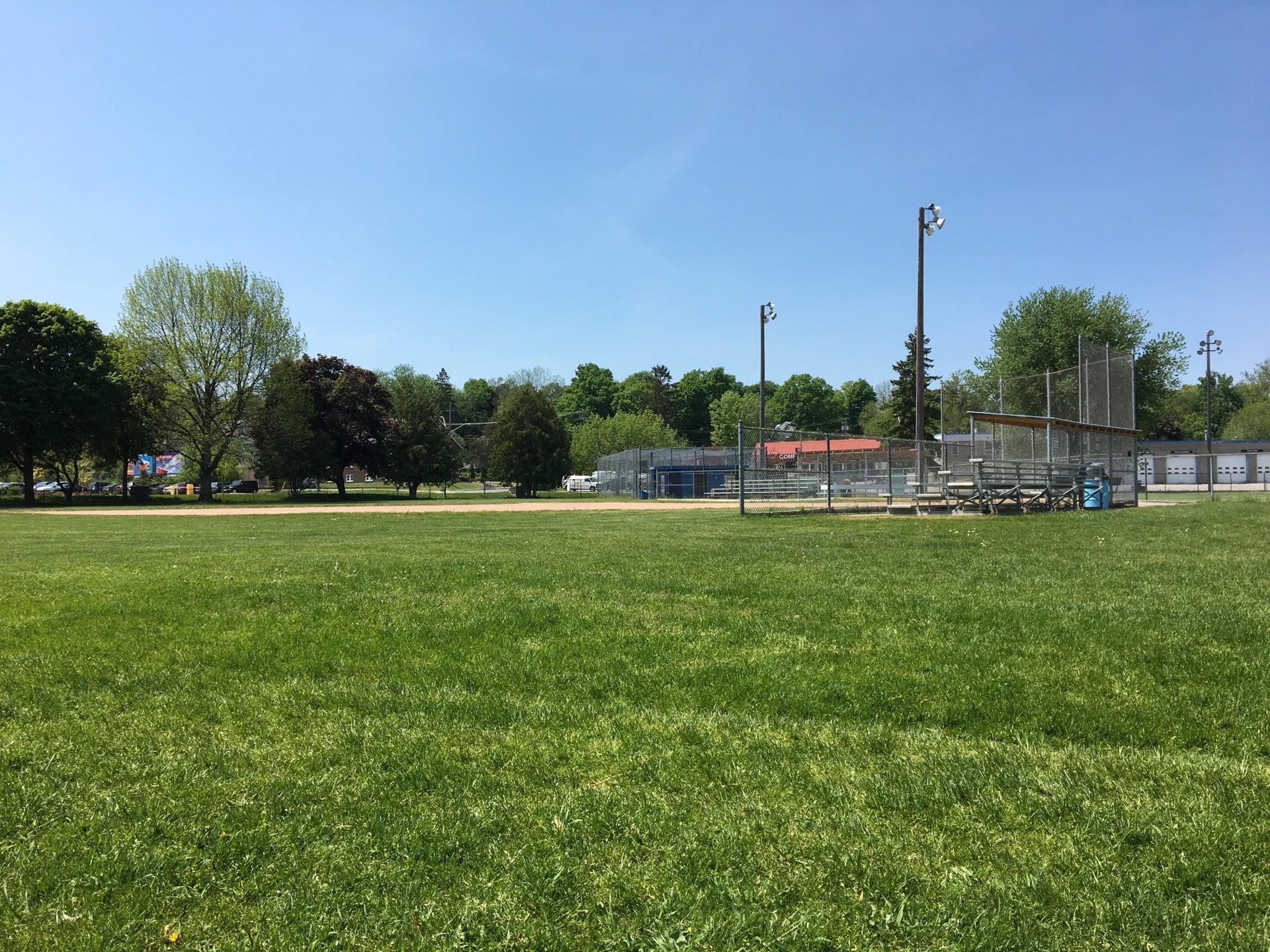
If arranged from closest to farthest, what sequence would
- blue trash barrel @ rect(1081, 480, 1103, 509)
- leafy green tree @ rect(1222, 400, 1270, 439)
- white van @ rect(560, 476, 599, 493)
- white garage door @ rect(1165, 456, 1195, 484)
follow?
blue trash barrel @ rect(1081, 480, 1103, 509) < white garage door @ rect(1165, 456, 1195, 484) < white van @ rect(560, 476, 599, 493) < leafy green tree @ rect(1222, 400, 1270, 439)

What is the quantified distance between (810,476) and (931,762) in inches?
944

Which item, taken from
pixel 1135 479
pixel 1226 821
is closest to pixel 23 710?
pixel 1226 821

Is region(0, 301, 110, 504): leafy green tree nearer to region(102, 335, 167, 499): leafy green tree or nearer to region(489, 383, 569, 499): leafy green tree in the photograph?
region(102, 335, 167, 499): leafy green tree

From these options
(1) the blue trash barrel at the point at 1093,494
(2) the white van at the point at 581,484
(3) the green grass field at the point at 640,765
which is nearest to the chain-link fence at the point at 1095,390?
(1) the blue trash barrel at the point at 1093,494

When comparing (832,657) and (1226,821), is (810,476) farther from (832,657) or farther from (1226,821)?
(1226,821)

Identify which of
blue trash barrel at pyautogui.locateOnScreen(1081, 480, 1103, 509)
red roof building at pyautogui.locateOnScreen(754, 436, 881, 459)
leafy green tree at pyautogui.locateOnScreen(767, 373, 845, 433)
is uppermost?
leafy green tree at pyautogui.locateOnScreen(767, 373, 845, 433)

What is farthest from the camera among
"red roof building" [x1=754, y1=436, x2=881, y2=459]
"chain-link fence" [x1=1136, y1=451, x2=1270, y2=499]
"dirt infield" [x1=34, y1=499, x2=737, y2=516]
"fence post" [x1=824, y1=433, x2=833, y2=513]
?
"chain-link fence" [x1=1136, y1=451, x2=1270, y2=499]

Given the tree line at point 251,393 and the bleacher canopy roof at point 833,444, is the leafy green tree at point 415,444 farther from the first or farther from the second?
the bleacher canopy roof at point 833,444

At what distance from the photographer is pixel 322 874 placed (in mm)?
2861

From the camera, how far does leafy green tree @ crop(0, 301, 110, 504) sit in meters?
42.8

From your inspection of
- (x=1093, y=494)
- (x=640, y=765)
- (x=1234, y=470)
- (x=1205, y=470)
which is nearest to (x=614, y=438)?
(x=1205, y=470)

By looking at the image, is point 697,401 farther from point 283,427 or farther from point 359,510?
point 359,510

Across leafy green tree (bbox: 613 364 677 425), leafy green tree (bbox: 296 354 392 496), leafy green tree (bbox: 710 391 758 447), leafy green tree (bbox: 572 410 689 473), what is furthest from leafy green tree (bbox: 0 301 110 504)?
→ leafy green tree (bbox: 613 364 677 425)

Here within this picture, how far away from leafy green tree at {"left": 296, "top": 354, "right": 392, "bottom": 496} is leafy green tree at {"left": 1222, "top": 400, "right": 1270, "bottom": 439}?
81.2 meters
